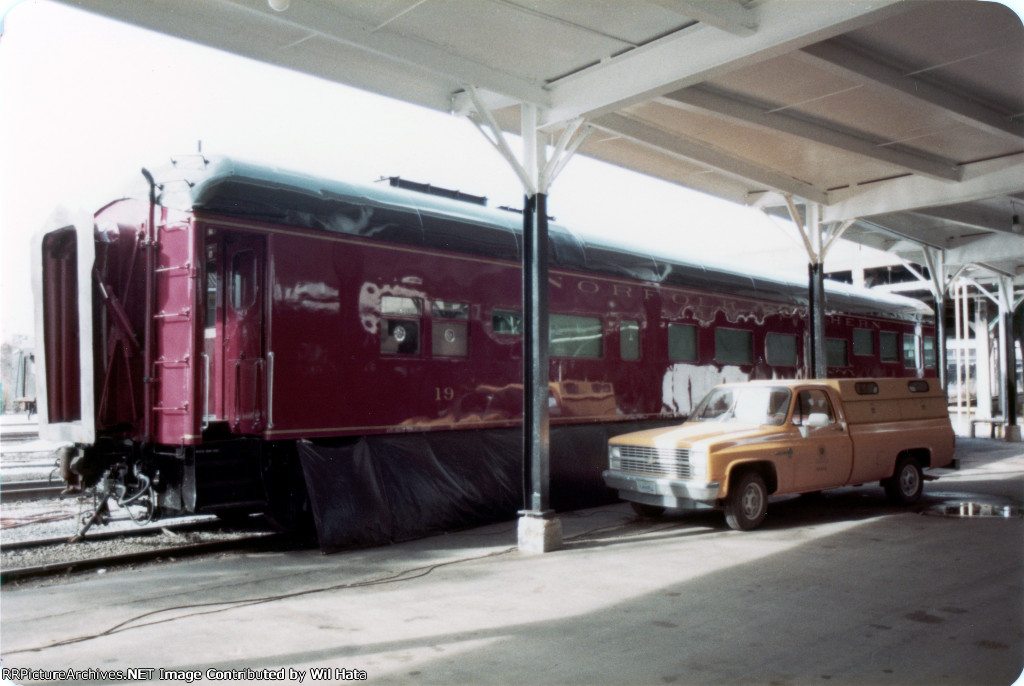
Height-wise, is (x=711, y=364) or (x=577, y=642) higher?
(x=711, y=364)

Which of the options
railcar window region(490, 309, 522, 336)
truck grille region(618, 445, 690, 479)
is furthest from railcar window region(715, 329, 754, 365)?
railcar window region(490, 309, 522, 336)

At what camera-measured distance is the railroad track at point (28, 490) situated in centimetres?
1171

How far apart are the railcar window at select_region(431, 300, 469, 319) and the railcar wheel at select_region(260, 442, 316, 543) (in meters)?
2.44

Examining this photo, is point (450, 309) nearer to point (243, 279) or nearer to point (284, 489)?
point (243, 279)

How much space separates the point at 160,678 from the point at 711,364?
10985 millimetres

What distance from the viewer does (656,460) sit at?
9.85 metres

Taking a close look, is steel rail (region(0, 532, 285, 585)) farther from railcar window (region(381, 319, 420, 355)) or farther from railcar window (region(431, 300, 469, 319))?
railcar window (region(431, 300, 469, 319))

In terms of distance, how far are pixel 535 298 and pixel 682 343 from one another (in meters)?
5.26

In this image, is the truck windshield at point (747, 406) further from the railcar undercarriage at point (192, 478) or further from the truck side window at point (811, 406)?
the railcar undercarriage at point (192, 478)

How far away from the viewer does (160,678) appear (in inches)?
191

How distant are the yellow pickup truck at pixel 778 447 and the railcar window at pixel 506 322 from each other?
6.66ft

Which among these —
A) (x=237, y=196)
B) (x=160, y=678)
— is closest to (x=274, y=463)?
(x=237, y=196)

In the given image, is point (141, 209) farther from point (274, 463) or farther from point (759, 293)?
point (759, 293)

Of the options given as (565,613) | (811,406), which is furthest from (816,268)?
(565,613)
